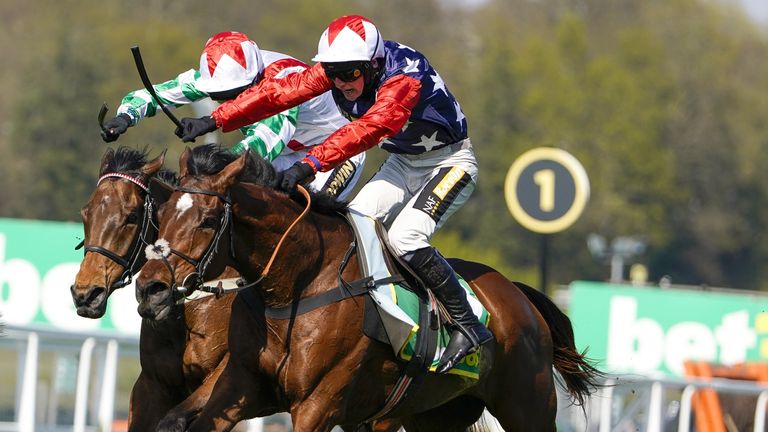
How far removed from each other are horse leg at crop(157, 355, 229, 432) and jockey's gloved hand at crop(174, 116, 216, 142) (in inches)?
40.1

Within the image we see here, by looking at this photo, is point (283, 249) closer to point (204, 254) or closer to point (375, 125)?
point (204, 254)

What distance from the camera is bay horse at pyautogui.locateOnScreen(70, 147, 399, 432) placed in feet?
18.3

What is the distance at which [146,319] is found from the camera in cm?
561

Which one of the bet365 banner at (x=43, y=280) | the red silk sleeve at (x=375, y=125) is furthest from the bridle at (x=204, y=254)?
the bet365 banner at (x=43, y=280)

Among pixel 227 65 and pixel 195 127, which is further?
pixel 227 65

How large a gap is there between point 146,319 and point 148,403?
53cm

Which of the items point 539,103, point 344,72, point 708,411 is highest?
point 539,103

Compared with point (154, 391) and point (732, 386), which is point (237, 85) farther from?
point (732, 386)

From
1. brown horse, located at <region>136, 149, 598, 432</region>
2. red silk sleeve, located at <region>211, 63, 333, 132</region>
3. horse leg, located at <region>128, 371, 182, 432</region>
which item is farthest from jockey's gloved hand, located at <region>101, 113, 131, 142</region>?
horse leg, located at <region>128, 371, 182, 432</region>

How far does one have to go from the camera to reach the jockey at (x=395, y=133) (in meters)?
5.83

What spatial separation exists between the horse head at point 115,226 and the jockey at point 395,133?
0.30 m

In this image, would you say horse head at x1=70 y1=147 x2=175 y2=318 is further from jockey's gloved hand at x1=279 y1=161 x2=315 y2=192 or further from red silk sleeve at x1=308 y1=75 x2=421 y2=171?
red silk sleeve at x1=308 y1=75 x2=421 y2=171

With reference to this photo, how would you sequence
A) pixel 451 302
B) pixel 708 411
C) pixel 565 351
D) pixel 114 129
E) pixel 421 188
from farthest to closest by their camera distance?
pixel 708 411 → pixel 565 351 → pixel 421 188 → pixel 451 302 → pixel 114 129

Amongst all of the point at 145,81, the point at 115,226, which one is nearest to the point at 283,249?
the point at 115,226
